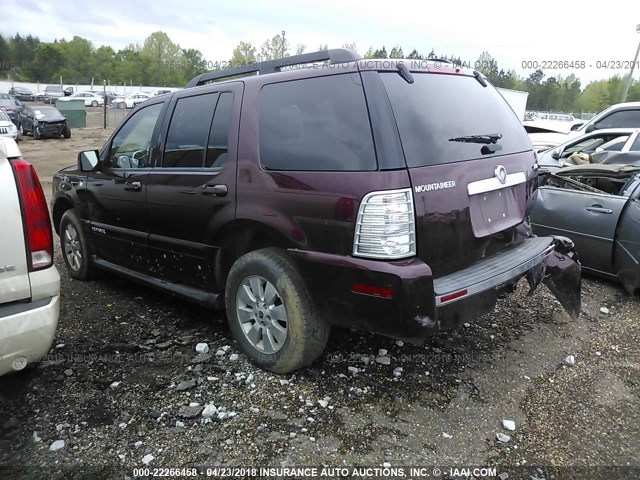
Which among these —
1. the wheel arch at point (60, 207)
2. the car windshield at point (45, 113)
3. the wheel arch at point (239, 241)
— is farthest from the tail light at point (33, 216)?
the car windshield at point (45, 113)

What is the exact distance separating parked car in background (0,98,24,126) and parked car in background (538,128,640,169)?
86.2ft

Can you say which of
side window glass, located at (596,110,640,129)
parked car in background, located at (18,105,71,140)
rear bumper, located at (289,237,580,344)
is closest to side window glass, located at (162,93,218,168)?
rear bumper, located at (289,237,580,344)


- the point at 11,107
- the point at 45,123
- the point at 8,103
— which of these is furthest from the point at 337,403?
the point at 8,103

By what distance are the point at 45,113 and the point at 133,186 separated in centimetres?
2289

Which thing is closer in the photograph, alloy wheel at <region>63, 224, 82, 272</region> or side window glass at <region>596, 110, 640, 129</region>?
alloy wheel at <region>63, 224, 82, 272</region>

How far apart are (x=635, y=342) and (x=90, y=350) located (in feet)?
13.2

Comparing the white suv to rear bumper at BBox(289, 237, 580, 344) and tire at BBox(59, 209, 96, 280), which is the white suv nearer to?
rear bumper at BBox(289, 237, 580, 344)

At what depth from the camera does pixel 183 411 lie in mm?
2770

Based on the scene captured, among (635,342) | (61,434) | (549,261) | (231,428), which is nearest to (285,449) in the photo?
(231,428)

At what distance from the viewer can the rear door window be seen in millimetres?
2605

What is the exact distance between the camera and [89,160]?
446cm

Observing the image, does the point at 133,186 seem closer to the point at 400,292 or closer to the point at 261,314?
the point at 261,314

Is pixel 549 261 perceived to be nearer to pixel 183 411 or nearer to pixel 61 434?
pixel 183 411

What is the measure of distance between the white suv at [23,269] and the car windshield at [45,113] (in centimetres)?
2367
